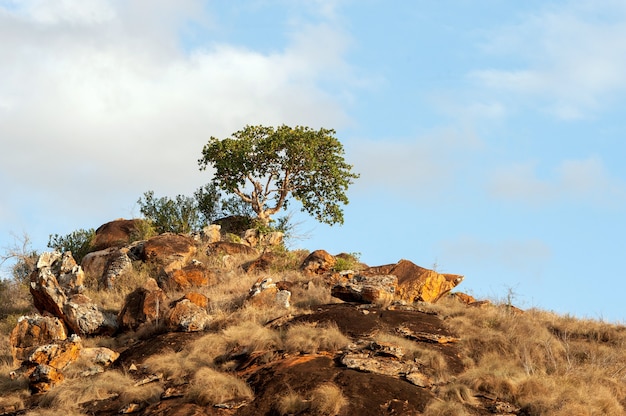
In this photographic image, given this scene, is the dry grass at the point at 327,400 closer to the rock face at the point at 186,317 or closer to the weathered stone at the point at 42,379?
the rock face at the point at 186,317

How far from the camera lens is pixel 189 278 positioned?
988 inches

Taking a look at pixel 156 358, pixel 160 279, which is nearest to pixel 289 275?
pixel 160 279

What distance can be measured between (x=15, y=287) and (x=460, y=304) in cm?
2033

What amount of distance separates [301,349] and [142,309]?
7.32m

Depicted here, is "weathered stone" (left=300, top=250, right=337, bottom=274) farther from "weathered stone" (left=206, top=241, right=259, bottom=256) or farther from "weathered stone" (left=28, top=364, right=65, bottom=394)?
"weathered stone" (left=28, top=364, right=65, bottom=394)

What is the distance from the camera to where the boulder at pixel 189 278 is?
24844 mm

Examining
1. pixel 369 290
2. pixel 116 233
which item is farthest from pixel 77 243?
pixel 369 290

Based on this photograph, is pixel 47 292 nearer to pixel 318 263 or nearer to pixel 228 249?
pixel 228 249

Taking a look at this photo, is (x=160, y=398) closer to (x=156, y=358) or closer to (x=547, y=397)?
(x=156, y=358)

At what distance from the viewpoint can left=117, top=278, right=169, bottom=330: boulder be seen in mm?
21266

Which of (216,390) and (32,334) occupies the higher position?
(32,334)

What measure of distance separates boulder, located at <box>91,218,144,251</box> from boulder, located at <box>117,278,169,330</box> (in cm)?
1134

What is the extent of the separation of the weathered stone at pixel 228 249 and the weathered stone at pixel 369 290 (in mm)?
8926

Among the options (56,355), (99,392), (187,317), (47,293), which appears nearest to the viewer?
(99,392)
